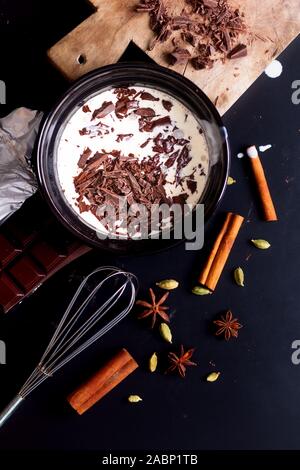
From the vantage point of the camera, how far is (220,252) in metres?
1.53

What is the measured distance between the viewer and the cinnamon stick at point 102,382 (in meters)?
1.49

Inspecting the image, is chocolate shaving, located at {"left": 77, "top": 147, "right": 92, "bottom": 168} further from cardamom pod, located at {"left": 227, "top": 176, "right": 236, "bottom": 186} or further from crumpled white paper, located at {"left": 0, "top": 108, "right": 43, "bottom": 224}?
cardamom pod, located at {"left": 227, "top": 176, "right": 236, "bottom": 186}

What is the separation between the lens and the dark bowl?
130cm

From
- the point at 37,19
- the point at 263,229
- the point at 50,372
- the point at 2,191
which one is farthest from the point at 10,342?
the point at 37,19

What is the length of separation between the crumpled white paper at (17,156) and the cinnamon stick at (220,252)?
50 cm

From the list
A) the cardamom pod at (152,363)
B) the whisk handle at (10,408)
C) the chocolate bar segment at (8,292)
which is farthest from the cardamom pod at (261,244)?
the whisk handle at (10,408)

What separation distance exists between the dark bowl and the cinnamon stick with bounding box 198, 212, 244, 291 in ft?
0.67

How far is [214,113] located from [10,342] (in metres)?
0.79

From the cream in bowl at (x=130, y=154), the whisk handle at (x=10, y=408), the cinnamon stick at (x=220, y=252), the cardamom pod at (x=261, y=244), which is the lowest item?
the cardamom pod at (x=261, y=244)

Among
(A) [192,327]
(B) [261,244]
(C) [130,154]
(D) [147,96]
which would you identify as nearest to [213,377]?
(A) [192,327]

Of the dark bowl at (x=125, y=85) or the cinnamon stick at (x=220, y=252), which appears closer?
the dark bowl at (x=125, y=85)

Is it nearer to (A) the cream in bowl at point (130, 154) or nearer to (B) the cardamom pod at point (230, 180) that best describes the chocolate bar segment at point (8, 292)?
(A) the cream in bowl at point (130, 154)

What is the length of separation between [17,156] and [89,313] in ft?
1.49

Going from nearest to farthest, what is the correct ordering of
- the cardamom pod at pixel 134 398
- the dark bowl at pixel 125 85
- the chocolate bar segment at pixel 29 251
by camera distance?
the dark bowl at pixel 125 85
the chocolate bar segment at pixel 29 251
the cardamom pod at pixel 134 398
